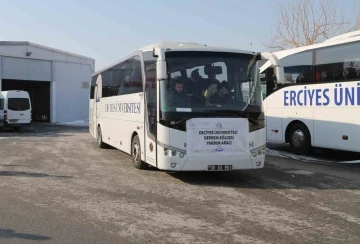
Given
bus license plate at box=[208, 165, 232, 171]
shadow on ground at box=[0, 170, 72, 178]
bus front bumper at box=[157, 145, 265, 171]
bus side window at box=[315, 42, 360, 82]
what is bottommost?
shadow on ground at box=[0, 170, 72, 178]

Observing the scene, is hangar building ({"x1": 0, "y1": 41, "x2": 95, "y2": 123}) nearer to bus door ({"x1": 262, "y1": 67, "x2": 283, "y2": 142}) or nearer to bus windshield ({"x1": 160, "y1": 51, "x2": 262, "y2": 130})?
bus door ({"x1": 262, "y1": 67, "x2": 283, "y2": 142})

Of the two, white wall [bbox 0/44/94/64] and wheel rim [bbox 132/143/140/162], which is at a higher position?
white wall [bbox 0/44/94/64]

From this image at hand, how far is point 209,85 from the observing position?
8.66 metres

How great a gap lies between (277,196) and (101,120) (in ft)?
29.8

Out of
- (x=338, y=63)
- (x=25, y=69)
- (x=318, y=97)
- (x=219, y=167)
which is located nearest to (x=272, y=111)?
(x=318, y=97)

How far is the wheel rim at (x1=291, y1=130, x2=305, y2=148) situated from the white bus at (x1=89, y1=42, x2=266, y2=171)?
5.21 meters

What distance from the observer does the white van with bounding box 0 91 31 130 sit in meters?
25.5

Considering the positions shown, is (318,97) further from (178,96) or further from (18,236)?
(18,236)

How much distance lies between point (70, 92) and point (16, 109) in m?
11.4

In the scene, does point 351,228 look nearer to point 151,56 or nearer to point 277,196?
point 277,196

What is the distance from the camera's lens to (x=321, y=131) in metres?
12.8

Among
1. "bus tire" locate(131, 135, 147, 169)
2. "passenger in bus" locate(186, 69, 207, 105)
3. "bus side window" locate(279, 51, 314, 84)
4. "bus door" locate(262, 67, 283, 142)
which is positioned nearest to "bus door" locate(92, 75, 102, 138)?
"bus tire" locate(131, 135, 147, 169)

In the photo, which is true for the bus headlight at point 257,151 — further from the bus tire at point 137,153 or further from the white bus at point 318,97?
the bus tire at point 137,153

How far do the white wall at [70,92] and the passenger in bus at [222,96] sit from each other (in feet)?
97.9
